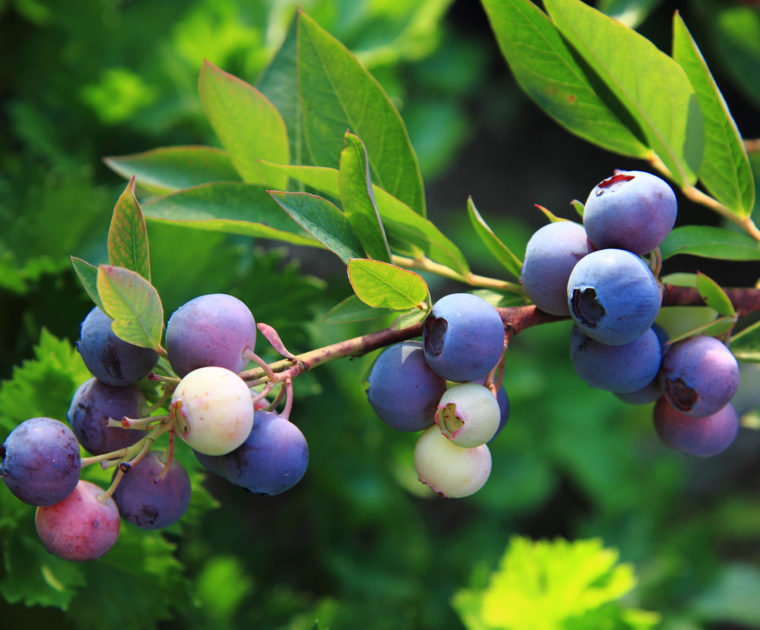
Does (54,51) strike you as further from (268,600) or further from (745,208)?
(745,208)

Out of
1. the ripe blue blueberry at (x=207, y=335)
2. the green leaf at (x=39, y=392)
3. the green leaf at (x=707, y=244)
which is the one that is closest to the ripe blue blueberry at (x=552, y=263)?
the green leaf at (x=707, y=244)

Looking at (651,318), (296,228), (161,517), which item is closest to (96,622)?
(161,517)

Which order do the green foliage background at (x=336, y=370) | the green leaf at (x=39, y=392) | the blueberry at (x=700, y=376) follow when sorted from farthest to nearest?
the green foliage background at (x=336, y=370) < the green leaf at (x=39, y=392) < the blueberry at (x=700, y=376)

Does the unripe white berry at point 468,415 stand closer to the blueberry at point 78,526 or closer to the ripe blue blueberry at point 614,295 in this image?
the ripe blue blueberry at point 614,295

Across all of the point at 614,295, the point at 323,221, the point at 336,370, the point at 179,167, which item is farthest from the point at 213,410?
the point at 336,370

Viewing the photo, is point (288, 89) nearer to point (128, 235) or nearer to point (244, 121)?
point (244, 121)

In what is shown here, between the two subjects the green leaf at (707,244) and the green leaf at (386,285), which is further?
the green leaf at (707,244)

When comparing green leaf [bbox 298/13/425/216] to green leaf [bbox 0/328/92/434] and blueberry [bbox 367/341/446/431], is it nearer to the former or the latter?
blueberry [bbox 367/341/446/431]

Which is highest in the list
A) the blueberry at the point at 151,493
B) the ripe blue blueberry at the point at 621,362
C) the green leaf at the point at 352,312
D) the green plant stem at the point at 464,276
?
the green plant stem at the point at 464,276

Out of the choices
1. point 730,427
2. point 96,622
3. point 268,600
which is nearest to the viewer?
point 730,427
